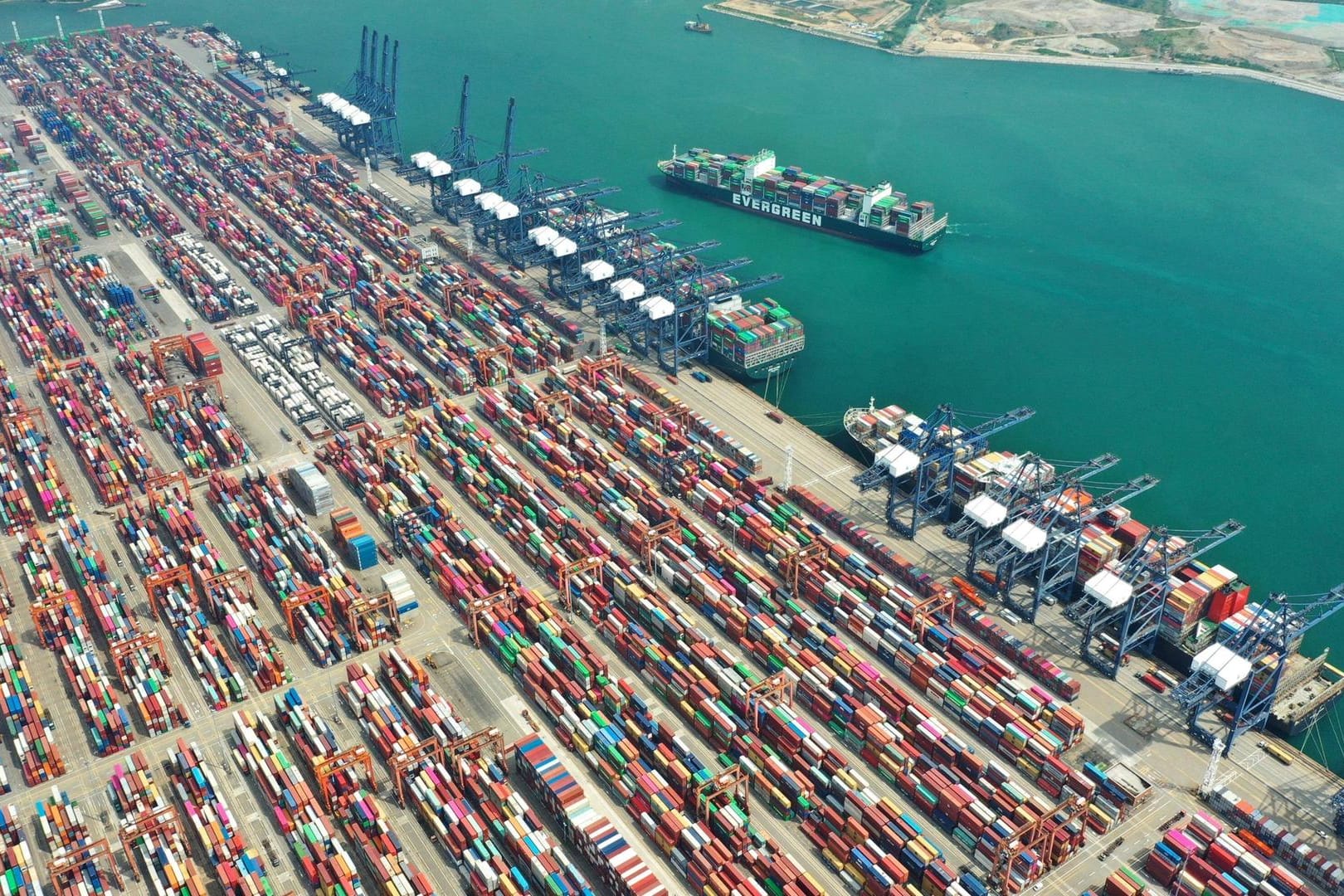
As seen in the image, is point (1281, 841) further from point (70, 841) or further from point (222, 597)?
point (222, 597)

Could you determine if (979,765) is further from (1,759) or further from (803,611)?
(1,759)

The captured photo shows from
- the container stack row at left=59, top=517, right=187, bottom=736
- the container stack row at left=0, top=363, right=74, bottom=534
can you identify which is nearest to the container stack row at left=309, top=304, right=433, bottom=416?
the container stack row at left=0, top=363, right=74, bottom=534

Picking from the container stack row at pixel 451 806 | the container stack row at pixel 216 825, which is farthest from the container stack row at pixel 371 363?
the container stack row at pixel 216 825

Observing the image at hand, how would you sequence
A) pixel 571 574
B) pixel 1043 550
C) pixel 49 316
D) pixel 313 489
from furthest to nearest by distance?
pixel 49 316 < pixel 313 489 < pixel 571 574 < pixel 1043 550

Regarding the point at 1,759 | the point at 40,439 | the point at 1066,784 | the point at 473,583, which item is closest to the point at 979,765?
the point at 1066,784

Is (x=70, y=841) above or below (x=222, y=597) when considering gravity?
below

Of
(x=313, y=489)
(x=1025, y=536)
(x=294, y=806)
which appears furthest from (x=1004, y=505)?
(x=313, y=489)

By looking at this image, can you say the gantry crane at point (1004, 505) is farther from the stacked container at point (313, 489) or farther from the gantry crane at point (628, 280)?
the stacked container at point (313, 489)
